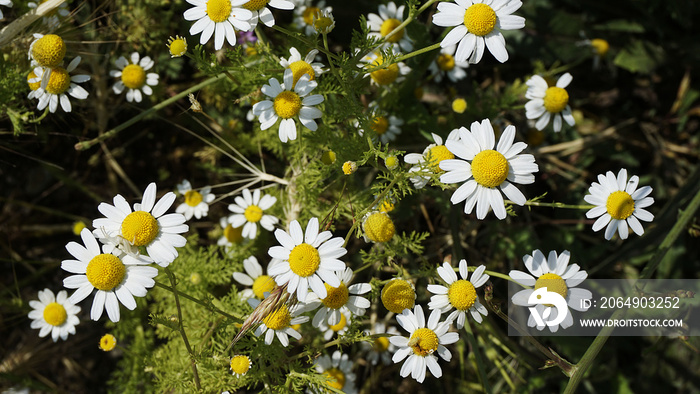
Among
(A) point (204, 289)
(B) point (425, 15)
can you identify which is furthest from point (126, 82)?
(B) point (425, 15)

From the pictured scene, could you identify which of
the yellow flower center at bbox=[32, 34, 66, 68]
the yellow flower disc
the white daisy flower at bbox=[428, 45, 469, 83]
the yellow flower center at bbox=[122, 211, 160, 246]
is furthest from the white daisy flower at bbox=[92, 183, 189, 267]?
the yellow flower disc

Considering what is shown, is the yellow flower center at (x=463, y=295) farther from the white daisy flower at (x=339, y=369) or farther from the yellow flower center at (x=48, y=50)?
the yellow flower center at (x=48, y=50)

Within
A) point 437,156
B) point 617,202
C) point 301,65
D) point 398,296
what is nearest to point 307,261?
point 398,296

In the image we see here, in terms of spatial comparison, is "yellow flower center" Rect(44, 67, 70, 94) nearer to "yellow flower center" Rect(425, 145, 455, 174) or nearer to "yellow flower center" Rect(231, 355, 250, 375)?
"yellow flower center" Rect(231, 355, 250, 375)

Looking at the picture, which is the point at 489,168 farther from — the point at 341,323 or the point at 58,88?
the point at 58,88

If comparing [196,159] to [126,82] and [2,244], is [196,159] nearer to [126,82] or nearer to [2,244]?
[126,82]
